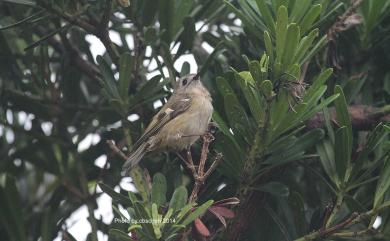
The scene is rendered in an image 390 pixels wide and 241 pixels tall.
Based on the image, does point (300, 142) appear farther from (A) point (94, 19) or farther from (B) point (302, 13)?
(A) point (94, 19)

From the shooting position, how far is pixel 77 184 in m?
4.29

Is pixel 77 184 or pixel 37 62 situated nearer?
pixel 37 62

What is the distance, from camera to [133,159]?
3443mm

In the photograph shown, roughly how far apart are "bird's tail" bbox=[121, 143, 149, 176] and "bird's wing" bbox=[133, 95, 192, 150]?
3 cm

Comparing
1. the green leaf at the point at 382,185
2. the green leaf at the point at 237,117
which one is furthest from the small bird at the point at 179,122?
the green leaf at the point at 382,185

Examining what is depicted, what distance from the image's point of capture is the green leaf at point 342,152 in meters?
3.01

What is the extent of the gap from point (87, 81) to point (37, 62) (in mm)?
901

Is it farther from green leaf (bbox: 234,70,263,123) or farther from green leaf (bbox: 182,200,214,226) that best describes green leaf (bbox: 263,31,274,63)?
green leaf (bbox: 182,200,214,226)

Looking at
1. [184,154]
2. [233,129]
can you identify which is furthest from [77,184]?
[233,129]

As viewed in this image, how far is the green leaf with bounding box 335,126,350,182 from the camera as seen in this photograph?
3010mm

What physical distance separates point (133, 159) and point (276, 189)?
747 millimetres

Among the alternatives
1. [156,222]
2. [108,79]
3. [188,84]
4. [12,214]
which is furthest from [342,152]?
[12,214]

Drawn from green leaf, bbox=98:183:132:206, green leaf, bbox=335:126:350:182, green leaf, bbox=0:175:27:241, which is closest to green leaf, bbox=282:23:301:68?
green leaf, bbox=335:126:350:182

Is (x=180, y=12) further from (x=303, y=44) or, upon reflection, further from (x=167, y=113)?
(x=303, y=44)
